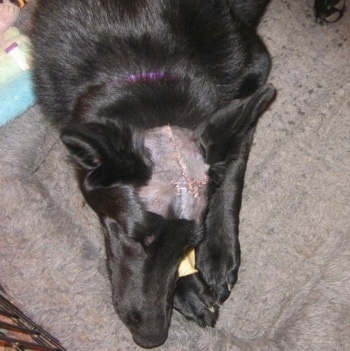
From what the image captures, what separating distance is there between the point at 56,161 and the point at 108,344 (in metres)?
0.74

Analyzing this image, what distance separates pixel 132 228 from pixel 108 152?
0.83 feet

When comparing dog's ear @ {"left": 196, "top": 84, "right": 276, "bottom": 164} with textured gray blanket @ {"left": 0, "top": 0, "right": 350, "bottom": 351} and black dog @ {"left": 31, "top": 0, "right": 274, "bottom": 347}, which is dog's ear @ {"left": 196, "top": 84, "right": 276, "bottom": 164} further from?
textured gray blanket @ {"left": 0, "top": 0, "right": 350, "bottom": 351}

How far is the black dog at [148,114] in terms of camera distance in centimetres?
152

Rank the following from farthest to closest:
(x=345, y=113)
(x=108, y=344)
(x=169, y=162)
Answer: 1. (x=345, y=113)
2. (x=108, y=344)
3. (x=169, y=162)

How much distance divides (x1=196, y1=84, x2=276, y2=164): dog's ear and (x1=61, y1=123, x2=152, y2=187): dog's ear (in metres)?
0.17

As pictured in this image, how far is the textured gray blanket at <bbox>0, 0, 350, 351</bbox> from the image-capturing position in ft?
6.65

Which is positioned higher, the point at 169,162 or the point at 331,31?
the point at 169,162

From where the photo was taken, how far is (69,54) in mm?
1811

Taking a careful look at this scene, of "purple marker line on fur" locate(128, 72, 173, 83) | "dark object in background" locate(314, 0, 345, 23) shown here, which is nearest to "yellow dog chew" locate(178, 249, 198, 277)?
"purple marker line on fur" locate(128, 72, 173, 83)

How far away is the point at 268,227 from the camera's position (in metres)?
2.23

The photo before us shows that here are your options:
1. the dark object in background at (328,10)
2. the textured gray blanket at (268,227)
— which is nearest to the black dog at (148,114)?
the textured gray blanket at (268,227)

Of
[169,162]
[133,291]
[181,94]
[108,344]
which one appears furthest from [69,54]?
[108,344]

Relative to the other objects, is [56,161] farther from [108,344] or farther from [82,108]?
[108,344]

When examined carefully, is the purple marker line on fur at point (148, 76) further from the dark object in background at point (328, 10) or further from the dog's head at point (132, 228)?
the dark object in background at point (328, 10)
